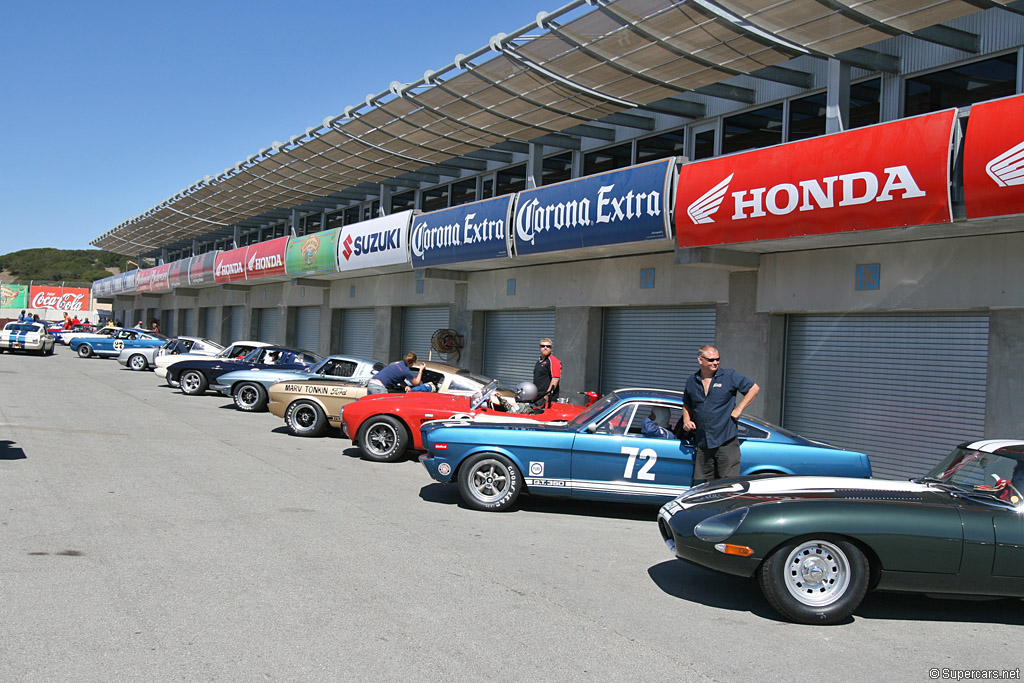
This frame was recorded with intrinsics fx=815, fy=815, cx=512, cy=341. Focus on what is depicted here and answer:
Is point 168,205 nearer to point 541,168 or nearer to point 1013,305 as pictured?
point 541,168

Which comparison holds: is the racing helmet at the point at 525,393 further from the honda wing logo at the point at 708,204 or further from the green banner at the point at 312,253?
the green banner at the point at 312,253

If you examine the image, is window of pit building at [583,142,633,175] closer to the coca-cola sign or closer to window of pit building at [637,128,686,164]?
window of pit building at [637,128,686,164]

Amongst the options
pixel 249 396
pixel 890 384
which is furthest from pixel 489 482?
pixel 249 396

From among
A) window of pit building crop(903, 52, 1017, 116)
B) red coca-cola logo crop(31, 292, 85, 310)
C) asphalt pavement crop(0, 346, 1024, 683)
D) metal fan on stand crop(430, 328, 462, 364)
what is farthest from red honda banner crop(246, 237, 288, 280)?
red coca-cola logo crop(31, 292, 85, 310)

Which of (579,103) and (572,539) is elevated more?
(579,103)

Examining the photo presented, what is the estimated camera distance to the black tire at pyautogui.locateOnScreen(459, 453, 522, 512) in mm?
8109

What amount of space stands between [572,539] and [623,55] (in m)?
9.09

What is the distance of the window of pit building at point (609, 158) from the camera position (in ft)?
59.6

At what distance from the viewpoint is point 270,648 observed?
4.17m

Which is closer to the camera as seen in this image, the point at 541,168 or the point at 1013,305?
the point at 1013,305

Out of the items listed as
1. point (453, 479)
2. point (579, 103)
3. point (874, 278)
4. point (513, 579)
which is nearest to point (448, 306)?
point (579, 103)

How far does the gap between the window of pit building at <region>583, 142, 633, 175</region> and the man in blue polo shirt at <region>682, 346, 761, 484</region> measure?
11.2 m

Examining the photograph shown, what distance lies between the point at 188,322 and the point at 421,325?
27.0m

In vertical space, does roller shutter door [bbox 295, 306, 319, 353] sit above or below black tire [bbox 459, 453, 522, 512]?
above
